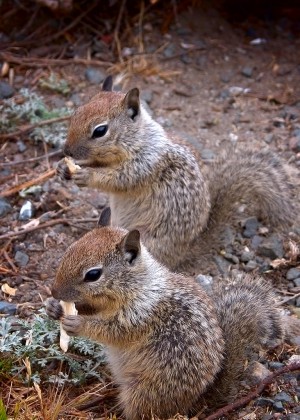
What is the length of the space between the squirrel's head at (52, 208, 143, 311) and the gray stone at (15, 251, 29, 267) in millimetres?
1222

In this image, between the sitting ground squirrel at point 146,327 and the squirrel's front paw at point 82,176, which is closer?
the sitting ground squirrel at point 146,327

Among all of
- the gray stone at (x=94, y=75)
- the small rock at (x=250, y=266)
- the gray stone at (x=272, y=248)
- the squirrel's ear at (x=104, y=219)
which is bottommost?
the small rock at (x=250, y=266)

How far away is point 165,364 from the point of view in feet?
13.4

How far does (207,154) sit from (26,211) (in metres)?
1.53

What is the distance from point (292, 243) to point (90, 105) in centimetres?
163

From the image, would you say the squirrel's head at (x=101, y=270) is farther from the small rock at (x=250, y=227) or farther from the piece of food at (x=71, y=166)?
the small rock at (x=250, y=227)

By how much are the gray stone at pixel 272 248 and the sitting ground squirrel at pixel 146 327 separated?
1155mm

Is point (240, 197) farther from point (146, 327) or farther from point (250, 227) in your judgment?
point (146, 327)

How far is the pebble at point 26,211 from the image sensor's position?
5.70 m

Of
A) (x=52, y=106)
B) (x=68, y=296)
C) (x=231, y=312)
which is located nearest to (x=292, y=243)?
(x=231, y=312)

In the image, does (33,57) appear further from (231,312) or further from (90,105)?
(231,312)

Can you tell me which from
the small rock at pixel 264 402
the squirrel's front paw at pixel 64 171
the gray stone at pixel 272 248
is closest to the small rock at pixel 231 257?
the gray stone at pixel 272 248

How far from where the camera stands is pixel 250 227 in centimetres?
567

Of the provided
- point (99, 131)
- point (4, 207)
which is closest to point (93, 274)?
point (99, 131)
